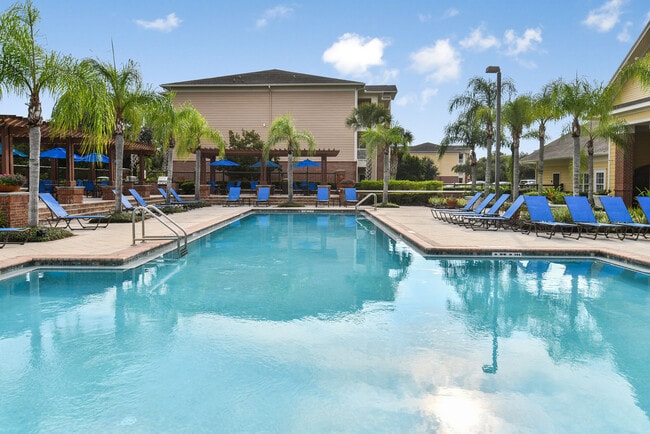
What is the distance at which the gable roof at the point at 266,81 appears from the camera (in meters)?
39.2

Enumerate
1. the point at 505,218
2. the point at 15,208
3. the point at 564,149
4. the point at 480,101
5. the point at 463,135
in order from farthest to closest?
the point at 564,149, the point at 463,135, the point at 480,101, the point at 505,218, the point at 15,208

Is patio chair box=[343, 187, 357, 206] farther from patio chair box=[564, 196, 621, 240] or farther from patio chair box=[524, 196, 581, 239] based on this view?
patio chair box=[564, 196, 621, 240]

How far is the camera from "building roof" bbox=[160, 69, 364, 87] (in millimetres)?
39156

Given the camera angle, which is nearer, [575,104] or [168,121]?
[575,104]

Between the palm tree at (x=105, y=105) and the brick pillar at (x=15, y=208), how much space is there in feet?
6.10

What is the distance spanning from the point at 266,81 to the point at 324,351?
37.4 metres

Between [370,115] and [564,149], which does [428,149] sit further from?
[564,149]

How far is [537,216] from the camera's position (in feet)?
45.2

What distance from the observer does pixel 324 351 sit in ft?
16.3

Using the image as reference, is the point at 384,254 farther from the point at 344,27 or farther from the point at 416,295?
the point at 344,27

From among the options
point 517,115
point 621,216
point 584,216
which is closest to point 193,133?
point 517,115

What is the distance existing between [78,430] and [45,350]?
1885 mm

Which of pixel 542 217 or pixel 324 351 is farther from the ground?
pixel 542 217

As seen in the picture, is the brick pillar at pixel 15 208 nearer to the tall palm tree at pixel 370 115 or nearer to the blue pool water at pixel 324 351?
the blue pool water at pixel 324 351
